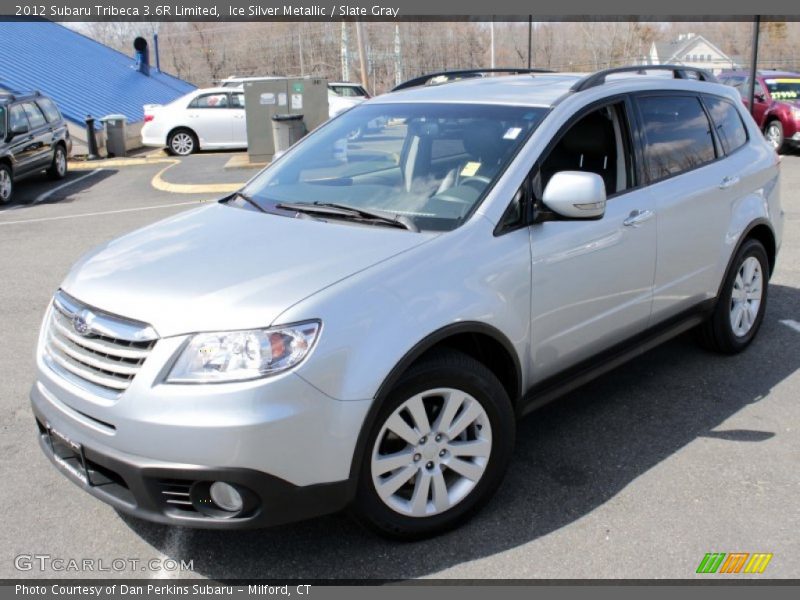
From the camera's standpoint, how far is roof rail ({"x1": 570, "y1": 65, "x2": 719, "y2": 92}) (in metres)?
4.05

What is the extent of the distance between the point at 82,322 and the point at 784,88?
57.3ft

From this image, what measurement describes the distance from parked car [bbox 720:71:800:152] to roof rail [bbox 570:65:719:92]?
12.0 metres

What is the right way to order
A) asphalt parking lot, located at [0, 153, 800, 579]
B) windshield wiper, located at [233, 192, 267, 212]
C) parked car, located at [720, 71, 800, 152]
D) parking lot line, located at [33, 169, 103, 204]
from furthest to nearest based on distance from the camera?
1. parked car, located at [720, 71, 800, 152]
2. parking lot line, located at [33, 169, 103, 204]
3. windshield wiper, located at [233, 192, 267, 212]
4. asphalt parking lot, located at [0, 153, 800, 579]

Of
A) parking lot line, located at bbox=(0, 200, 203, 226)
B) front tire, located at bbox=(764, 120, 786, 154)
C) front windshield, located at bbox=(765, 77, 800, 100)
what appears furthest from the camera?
front windshield, located at bbox=(765, 77, 800, 100)

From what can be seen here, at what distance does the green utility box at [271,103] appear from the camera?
1625 cm

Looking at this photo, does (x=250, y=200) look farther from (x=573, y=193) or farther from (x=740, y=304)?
(x=740, y=304)

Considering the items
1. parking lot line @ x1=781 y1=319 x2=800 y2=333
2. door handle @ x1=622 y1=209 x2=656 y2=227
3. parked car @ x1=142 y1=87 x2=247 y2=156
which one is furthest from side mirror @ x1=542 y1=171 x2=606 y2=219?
parked car @ x1=142 y1=87 x2=247 y2=156

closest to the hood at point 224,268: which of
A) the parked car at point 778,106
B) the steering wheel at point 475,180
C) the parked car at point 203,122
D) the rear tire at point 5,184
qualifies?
the steering wheel at point 475,180

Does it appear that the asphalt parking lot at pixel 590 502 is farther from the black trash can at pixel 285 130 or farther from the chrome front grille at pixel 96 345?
the black trash can at pixel 285 130

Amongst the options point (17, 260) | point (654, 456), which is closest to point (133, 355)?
point (654, 456)

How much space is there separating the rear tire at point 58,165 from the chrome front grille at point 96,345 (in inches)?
543

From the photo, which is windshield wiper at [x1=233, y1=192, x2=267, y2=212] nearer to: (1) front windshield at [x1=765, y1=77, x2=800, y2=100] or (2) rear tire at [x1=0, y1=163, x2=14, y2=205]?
(2) rear tire at [x1=0, y1=163, x2=14, y2=205]

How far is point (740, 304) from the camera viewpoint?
526 centimetres

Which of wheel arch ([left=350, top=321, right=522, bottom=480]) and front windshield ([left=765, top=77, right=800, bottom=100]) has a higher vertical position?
front windshield ([left=765, top=77, right=800, bottom=100])
